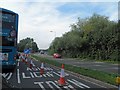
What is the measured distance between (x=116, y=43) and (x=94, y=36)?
946 cm

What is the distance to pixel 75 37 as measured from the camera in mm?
71250

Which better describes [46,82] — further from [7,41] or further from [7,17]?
[7,17]

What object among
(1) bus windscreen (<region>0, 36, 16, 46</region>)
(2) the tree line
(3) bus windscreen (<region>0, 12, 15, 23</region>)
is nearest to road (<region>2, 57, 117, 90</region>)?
(1) bus windscreen (<region>0, 36, 16, 46</region>)

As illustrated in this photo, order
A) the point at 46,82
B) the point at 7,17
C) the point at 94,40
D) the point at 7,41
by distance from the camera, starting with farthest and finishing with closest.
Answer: the point at 94,40 → the point at 7,41 → the point at 7,17 → the point at 46,82

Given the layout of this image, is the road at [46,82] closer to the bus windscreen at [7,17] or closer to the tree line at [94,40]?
the bus windscreen at [7,17]

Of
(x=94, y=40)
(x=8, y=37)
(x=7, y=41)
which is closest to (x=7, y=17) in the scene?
(x=8, y=37)

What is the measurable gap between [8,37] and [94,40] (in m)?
39.7

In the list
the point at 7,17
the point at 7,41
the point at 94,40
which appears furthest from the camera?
the point at 94,40

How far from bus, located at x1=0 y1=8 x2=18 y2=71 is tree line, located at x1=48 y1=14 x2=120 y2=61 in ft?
94.8

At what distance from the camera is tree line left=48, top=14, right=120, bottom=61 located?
170 feet

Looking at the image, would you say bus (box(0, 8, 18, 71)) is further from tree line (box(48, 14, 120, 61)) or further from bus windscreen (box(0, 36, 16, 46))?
tree line (box(48, 14, 120, 61))

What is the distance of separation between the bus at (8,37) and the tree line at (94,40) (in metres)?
28.9

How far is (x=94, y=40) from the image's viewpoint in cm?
5919

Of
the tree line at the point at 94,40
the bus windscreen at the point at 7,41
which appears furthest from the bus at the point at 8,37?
the tree line at the point at 94,40
